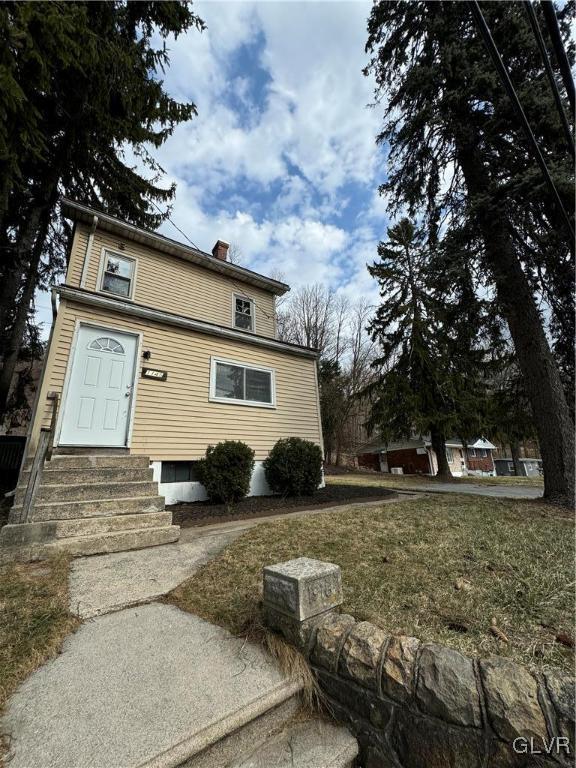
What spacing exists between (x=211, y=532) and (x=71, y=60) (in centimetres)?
744

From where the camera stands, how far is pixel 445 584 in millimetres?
2643

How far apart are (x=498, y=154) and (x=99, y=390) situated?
9519mm

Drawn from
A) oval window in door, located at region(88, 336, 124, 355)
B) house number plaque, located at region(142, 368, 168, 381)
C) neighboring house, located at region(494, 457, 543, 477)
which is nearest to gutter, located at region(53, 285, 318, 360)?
oval window in door, located at region(88, 336, 124, 355)

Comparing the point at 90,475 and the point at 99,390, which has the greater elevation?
the point at 99,390

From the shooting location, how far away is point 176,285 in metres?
8.80

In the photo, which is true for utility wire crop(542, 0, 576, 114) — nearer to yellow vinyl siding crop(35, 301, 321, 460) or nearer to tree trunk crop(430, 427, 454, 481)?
yellow vinyl siding crop(35, 301, 321, 460)

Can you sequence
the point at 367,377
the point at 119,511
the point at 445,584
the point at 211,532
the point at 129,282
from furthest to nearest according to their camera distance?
the point at 367,377
the point at 129,282
the point at 211,532
the point at 119,511
the point at 445,584

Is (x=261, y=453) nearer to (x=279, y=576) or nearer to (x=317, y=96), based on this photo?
(x=279, y=576)

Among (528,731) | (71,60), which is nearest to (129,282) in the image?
(71,60)

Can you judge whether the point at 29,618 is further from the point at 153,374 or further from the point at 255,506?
the point at 153,374

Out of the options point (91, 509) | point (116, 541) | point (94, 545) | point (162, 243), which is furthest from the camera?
point (162, 243)

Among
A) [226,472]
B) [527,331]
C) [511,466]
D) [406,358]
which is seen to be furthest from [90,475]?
[511,466]

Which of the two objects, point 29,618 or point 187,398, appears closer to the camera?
point 29,618

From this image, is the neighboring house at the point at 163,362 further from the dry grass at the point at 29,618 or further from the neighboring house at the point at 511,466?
the neighboring house at the point at 511,466
